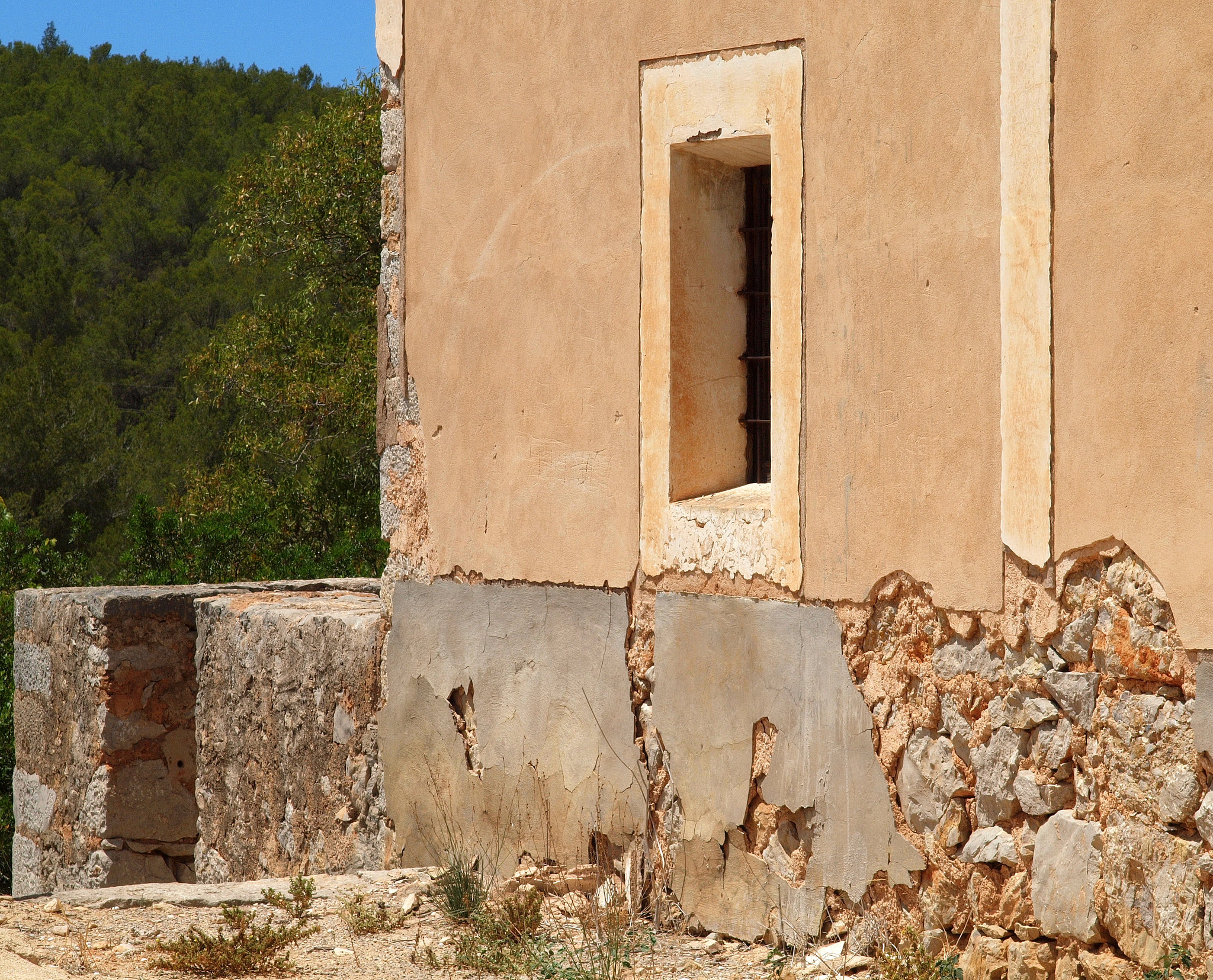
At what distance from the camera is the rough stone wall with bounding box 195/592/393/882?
18.2ft

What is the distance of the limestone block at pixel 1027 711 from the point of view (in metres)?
3.57

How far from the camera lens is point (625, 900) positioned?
4.59 metres

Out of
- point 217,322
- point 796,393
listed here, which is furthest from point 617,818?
point 217,322

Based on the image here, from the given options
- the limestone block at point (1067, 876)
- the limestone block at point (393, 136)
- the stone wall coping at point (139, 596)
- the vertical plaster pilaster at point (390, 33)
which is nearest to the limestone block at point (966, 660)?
the limestone block at point (1067, 876)

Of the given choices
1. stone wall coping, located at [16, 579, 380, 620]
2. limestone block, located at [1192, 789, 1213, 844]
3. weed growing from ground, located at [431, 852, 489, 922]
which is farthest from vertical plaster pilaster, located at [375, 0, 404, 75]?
limestone block, located at [1192, 789, 1213, 844]

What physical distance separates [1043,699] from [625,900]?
1.62 meters

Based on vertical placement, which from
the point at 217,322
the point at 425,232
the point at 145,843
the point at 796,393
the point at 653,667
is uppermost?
the point at 217,322

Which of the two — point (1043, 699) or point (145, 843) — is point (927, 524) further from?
point (145, 843)

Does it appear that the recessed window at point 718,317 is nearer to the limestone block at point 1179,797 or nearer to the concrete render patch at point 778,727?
the concrete render patch at point 778,727

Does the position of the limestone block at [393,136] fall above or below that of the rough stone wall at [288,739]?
above

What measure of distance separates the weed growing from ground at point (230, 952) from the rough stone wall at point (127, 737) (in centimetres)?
262

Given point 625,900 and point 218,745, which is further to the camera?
point 218,745

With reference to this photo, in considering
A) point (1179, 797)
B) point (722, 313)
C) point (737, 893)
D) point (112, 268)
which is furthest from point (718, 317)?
point (112, 268)

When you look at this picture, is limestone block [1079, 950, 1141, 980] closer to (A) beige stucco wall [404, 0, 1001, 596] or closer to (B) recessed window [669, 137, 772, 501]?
(A) beige stucco wall [404, 0, 1001, 596]
